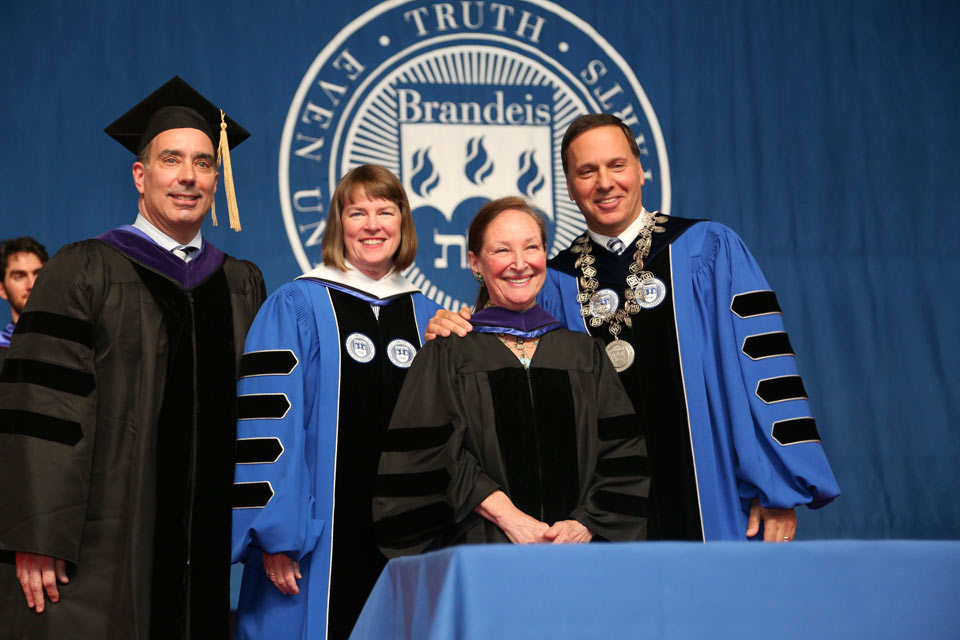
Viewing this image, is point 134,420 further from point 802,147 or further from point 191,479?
point 802,147

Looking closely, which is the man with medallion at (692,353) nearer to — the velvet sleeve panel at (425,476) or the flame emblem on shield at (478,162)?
the velvet sleeve panel at (425,476)

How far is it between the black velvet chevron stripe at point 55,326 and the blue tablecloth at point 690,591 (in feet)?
5.01

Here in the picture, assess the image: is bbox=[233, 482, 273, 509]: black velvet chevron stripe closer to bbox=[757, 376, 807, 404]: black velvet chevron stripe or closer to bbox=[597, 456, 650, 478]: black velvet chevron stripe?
bbox=[597, 456, 650, 478]: black velvet chevron stripe

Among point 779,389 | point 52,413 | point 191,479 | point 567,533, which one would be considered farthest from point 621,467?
point 52,413

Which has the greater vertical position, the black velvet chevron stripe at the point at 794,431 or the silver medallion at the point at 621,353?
the silver medallion at the point at 621,353

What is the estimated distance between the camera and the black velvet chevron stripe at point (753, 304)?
9.25 ft

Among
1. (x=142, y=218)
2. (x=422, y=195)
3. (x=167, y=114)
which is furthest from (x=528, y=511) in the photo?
A: (x=422, y=195)

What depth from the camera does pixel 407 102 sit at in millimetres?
4762

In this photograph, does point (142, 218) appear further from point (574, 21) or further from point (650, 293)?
point (574, 21)

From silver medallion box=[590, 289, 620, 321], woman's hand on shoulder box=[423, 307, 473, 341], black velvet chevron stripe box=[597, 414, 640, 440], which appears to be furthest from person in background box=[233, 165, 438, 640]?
black velvet chevron stripe box=[597, 414, 640, 440]

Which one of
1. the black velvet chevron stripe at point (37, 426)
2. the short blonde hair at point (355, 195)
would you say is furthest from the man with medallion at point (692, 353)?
the black velvet chevron stripe at point (37, 426)

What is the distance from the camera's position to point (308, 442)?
285cm

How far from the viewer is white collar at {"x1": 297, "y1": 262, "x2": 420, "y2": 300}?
296 centimetres

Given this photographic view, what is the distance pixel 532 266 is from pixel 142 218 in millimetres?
1220
